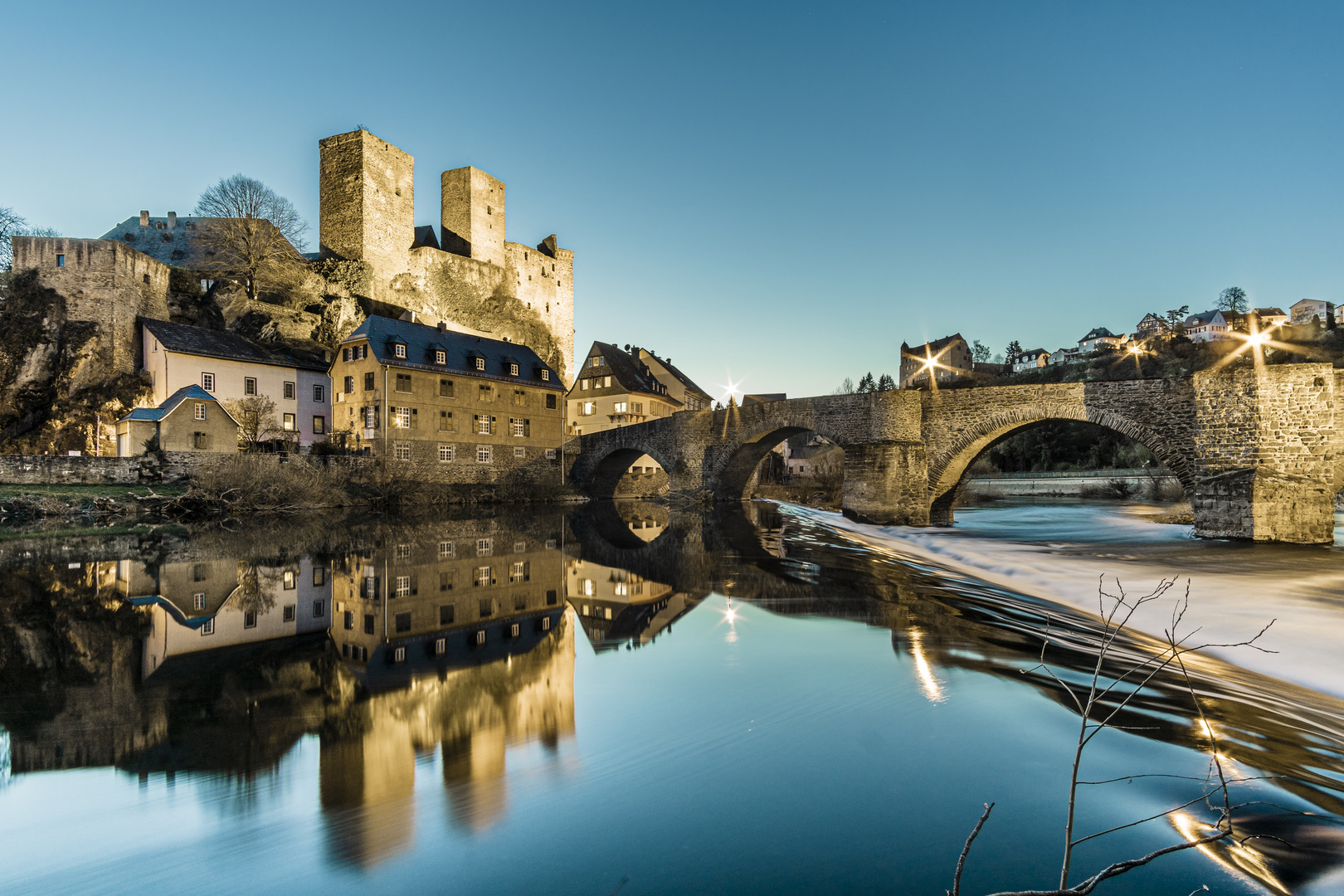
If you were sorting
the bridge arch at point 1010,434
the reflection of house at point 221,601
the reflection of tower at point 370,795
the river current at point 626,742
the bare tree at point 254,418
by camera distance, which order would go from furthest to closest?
the bare tree at point 254,418
the bridge arch at point 1010,434
the reflection of house at point 221,601
the reflection of tower at point 370,795
the river current at point 626,742

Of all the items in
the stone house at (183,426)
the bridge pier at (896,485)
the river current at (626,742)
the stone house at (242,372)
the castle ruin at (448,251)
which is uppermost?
the castle ruin at (448,251)

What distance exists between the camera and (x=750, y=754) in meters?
3.69

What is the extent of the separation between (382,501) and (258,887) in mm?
27578

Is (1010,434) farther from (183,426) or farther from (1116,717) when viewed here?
(183,426)

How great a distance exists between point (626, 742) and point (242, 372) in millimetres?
33122

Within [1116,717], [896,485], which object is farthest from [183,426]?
[1116,717]

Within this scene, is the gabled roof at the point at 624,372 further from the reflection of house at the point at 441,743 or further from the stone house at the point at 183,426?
the reflection of house at the point at 441,743

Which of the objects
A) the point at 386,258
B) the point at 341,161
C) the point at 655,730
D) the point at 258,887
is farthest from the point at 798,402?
the point at 341,161

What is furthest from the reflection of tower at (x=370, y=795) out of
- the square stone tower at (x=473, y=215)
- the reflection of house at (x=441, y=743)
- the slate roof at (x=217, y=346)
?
the square stone tower at (x=473, y=215)

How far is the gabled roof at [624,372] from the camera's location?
47.9 m

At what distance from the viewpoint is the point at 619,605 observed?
321 inches

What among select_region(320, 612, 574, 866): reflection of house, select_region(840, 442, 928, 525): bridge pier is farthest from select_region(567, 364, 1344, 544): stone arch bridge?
select_region(320, 612, 574, 866): reflection of house

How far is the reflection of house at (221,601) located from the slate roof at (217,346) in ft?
71.9

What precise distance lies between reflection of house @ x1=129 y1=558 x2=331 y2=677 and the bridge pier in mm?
15338
